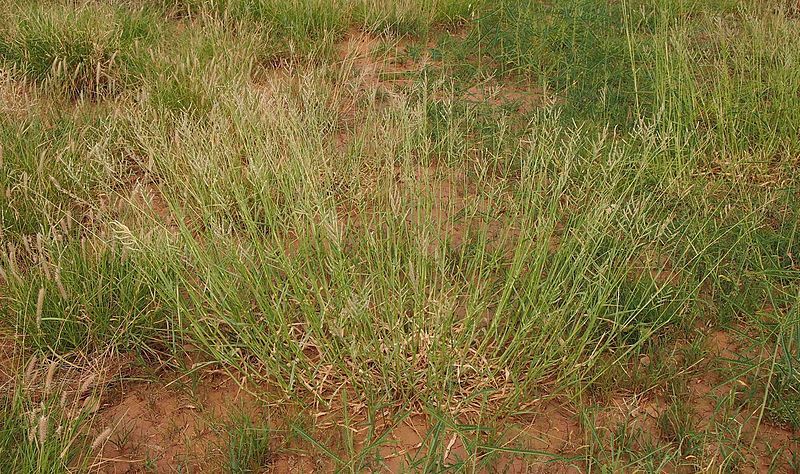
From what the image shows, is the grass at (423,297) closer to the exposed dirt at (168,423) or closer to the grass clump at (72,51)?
the exposed dirt at (168,423)

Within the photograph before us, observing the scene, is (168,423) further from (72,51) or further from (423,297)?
(72,51)

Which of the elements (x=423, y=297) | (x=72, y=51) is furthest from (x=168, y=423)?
(x=72, y=51)

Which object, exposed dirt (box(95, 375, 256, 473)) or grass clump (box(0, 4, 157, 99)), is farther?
grass clump (box(0, 4, 157, 99))

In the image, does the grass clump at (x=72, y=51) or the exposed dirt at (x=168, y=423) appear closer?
the exposed dirt at (x=168, y=423)

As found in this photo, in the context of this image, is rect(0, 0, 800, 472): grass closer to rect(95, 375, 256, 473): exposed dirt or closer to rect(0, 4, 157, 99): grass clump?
rect(95, 375, 256, 473): exposed dirt

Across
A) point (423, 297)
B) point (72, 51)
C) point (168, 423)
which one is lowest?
point (168, 423)

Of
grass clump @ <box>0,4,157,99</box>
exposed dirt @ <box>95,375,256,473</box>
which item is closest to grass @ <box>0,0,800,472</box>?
exposed dirt @ <box>95,375,256,473</box>

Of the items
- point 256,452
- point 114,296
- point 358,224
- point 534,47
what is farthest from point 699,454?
point 534,47

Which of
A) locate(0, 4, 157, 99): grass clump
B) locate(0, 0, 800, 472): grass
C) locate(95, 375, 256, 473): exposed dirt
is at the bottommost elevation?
locate(95, 375, 256, 473): exposed dirt

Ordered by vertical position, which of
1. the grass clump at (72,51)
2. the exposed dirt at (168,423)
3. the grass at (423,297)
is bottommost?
the exposed dirt at (168,423)

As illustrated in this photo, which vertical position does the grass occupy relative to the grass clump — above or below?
below

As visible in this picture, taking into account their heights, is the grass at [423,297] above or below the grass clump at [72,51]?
below

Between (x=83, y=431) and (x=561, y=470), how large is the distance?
131 cm

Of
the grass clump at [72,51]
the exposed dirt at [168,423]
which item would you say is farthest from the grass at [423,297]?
the grass clump at [72,51]
